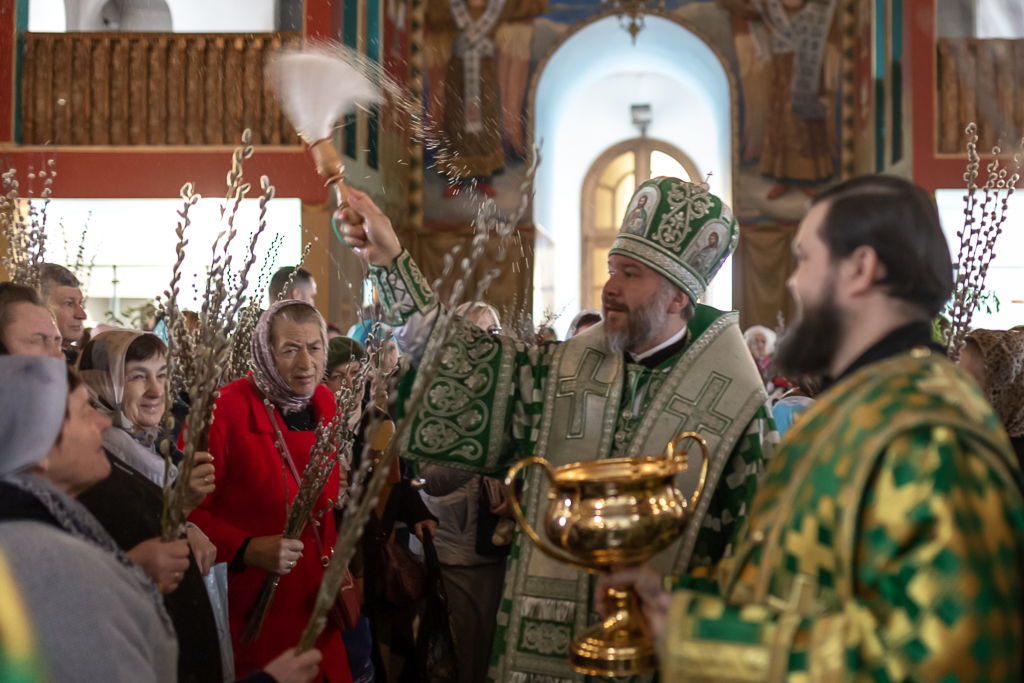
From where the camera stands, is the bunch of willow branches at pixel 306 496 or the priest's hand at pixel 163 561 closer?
the priest's hand at pixel 163 561

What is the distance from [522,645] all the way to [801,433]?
1142mm

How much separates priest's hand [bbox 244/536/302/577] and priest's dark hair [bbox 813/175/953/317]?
5.20 feet

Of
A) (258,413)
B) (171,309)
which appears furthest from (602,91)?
(171,309)

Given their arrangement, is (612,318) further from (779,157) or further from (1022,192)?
(779,157)

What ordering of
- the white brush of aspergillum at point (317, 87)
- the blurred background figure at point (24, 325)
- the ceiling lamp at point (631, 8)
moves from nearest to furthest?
the white brush of aspergillum at point (317, 87)
the blurred background figure at point (24, 325)
the ceiling lamp at point (631, 8)

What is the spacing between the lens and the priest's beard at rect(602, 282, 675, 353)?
7.93 ft

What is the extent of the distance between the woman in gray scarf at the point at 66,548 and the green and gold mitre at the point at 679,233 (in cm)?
147

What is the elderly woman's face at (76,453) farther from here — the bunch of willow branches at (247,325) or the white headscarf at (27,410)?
the bunch of willow branches at (247,325)

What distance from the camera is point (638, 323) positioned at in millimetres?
2422

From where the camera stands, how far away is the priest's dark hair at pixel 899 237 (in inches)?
55.6

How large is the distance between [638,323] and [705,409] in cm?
29

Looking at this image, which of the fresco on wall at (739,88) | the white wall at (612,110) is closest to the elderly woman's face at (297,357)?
A: the white wall at (612,110)

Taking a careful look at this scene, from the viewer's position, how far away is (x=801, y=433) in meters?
1.42

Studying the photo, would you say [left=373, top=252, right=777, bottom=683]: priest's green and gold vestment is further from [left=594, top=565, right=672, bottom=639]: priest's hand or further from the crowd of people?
[left=594, top=565, right=672, bottom=639]: priest's hand
